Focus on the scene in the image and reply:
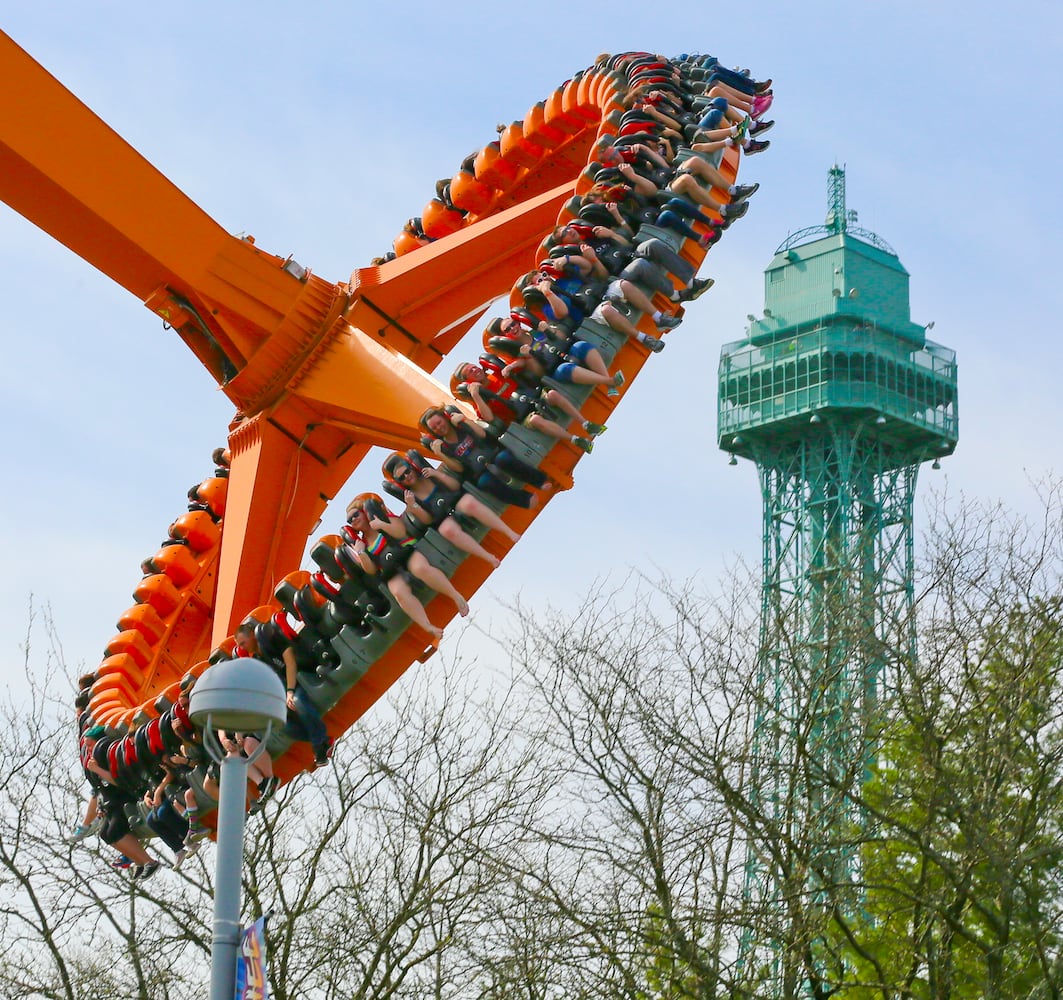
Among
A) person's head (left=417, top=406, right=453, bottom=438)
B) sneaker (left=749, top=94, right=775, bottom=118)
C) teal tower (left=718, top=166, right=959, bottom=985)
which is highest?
teal tower (left=718, top=166, right=959, bottom=985)

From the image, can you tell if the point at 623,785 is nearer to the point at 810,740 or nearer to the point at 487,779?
the point at 810,740

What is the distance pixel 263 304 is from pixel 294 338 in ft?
1.14

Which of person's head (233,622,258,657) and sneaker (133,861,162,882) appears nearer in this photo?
Answer: person's head (233,622,258,657)

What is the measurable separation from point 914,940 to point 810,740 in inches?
82.7

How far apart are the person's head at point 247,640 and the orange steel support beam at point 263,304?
5.64 ft

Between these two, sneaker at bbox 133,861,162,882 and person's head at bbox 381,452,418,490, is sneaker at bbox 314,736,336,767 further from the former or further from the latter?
sneaker at bbox 133,861,162,882

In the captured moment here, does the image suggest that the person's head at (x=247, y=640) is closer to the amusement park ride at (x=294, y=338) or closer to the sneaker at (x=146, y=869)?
the amusement park ride at (x=294, y=338)

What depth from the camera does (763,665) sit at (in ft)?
60.4

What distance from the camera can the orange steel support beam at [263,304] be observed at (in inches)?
556

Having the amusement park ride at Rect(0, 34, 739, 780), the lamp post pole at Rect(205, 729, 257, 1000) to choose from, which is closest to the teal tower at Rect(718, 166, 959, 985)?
the amusement park ride at Rect(0, 34, 739, 780)

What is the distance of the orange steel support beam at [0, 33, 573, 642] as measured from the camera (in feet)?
46.3

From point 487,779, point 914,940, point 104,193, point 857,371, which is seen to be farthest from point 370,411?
point 857,371

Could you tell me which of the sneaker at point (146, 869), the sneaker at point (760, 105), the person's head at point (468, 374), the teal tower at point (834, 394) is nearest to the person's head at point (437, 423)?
the person's head at point (468, 374)

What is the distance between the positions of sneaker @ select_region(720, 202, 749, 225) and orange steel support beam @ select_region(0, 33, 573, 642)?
1789mm
